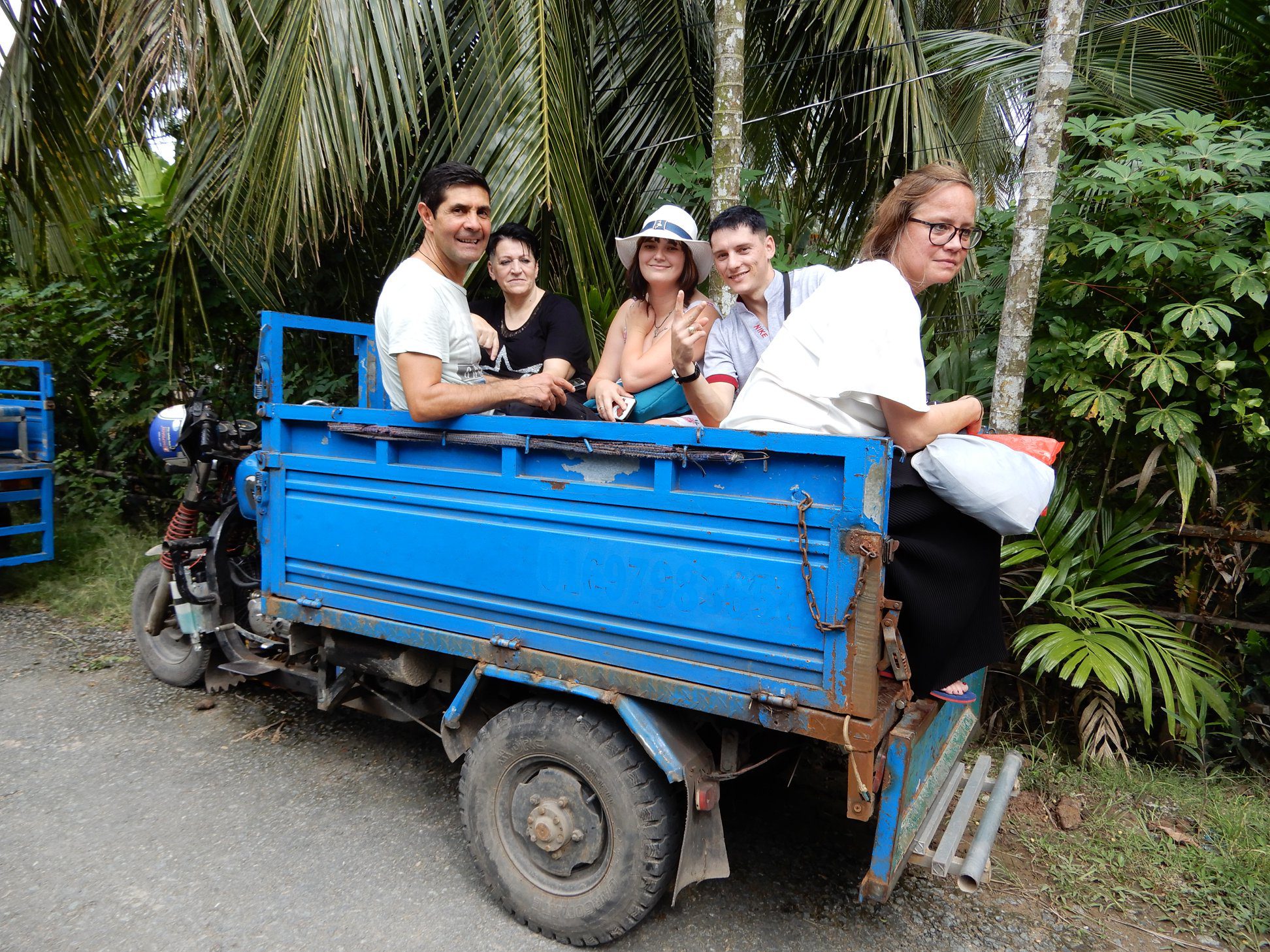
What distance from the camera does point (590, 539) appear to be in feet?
8.03

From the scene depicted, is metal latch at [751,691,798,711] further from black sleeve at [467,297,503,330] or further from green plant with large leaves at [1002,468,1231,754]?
black sleeve at [467,297,503,330]

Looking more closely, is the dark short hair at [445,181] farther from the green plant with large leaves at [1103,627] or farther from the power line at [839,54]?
the green plant with large leaves at [1103,627]

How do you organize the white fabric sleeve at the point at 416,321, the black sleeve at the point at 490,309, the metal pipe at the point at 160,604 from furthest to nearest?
1. the metal pipe at the point at 160,604
2. the black sleeve at the point at 490,309
3. the white fabric sleeve at the point at 416,321

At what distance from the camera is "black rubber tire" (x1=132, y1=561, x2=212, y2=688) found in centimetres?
425

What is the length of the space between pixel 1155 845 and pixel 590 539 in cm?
232

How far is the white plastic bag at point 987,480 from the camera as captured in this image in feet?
7.04

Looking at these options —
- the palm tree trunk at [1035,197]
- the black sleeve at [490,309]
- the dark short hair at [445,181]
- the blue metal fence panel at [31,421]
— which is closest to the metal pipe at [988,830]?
the palm tree trunk at [1035,197]

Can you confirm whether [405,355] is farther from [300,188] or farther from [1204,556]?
[1204,556]

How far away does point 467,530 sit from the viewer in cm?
269

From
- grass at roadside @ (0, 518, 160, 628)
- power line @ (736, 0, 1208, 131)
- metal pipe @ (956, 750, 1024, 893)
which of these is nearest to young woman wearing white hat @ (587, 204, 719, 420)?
metal pipe @ (956, 750, 1024, 893)

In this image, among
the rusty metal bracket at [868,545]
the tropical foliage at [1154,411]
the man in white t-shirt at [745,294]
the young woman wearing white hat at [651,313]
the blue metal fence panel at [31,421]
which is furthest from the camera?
the blue metal fence panel at [31,421]

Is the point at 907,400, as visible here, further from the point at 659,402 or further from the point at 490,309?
the point at 490,309

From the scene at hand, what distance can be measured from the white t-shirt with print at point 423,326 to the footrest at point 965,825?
2.08 metres

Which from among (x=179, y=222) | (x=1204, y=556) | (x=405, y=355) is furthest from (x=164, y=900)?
(x=1204, y=556)
